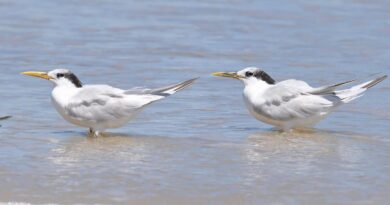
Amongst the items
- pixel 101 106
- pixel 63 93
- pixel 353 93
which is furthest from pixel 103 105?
pixel 353 93

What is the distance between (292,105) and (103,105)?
4.84 ft

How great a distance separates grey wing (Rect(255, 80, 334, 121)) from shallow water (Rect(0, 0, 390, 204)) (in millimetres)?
164

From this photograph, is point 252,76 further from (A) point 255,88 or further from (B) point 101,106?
(B) point 101,106

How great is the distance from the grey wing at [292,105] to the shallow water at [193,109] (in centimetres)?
16

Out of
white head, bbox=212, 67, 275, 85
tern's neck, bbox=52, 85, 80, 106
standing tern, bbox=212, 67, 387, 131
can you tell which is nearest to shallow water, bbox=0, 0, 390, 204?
standing tern, bbox=212, 67, 387, 131

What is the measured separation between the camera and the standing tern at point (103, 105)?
894cm

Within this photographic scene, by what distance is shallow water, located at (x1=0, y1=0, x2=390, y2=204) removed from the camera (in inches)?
285

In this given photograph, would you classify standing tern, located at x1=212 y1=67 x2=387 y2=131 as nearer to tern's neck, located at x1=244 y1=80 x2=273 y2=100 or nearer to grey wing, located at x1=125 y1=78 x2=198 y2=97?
tern's neck, located at x1=244 y1=80 x2=273 y2=100

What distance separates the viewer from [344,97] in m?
9.22

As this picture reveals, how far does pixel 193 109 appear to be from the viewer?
9859mm

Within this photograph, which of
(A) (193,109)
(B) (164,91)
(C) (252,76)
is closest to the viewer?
(B) (164,91)

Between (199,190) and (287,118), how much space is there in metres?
2.26

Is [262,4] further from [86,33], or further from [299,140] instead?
[299,140]

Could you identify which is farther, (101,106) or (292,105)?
(292,105)
